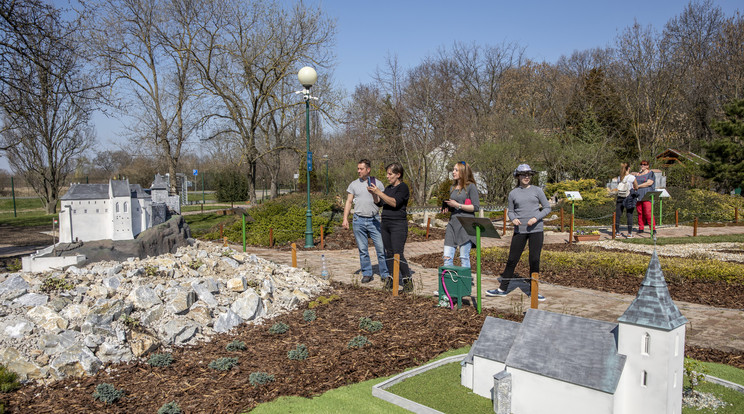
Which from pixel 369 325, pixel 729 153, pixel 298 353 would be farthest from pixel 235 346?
pixel 729 153

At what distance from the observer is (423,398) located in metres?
3.81

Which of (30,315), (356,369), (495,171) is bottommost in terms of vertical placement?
(356,369)

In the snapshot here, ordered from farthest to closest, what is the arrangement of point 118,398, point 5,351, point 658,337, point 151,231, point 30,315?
point 151,231 < point 30,315 < point 5,351 < point 118,398 < point 658,337

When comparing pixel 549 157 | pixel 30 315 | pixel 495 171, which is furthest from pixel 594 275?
pixel 549 157

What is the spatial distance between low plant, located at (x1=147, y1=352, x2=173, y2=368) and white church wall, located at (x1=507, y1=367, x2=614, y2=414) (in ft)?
10.3

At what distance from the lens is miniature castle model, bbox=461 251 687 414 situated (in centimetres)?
289

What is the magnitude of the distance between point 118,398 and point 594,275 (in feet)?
24.5

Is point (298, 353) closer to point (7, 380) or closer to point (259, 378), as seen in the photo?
point (259, 378)

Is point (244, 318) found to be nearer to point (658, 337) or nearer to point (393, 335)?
point (393, 335)

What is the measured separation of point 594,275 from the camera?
8477 mm

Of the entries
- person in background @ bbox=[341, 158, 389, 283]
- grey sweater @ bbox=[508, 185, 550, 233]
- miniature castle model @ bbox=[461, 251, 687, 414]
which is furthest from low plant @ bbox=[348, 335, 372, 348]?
grey sweater @ bbox=[508, 185, 550, 233]

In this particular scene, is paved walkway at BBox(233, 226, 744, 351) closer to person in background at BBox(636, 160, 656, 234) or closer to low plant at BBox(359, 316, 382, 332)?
low plant at BBox(359, 316, 382, 332)

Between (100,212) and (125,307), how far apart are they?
6.32 ft

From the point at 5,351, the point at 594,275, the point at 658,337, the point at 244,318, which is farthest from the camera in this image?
the point at 594,275
